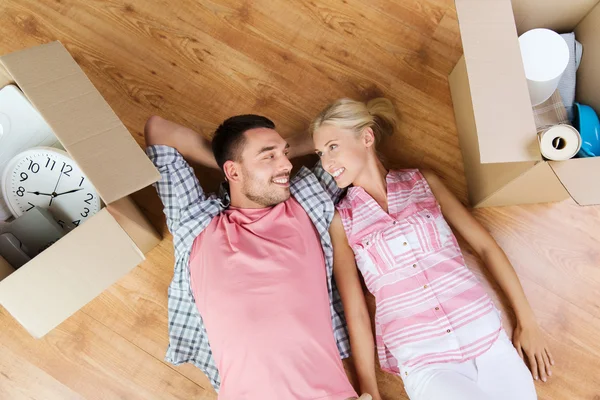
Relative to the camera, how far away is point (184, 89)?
1529 mm

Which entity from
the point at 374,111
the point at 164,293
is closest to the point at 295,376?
the point at 164,293

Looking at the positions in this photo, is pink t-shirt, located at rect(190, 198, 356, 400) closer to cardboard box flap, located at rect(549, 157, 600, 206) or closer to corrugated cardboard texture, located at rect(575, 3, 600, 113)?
cardboard box flap, located at rect(549, 157, 600, 206)

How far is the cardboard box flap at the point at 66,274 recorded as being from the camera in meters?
0.96

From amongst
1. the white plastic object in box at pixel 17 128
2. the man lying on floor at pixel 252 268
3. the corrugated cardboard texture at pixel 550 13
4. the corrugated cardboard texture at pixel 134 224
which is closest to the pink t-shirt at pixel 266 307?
the man lying on floor at pixel 252 268

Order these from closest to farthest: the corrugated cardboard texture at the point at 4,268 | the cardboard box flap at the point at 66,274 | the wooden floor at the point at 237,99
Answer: the cardboard box flap at the point at 66,274
the corrugated cardboard texture at the point at 4,268
the wooden floor at the point at 237,99

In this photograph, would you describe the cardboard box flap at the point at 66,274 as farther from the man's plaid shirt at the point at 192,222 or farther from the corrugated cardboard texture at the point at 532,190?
the corrugated cardboard texture at the point at 532,190

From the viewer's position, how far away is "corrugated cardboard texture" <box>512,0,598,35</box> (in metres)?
1.22

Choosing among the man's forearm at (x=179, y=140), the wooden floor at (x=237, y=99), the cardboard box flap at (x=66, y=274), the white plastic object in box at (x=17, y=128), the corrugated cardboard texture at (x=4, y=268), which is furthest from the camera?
the wooden floor at (x=237, y=99)

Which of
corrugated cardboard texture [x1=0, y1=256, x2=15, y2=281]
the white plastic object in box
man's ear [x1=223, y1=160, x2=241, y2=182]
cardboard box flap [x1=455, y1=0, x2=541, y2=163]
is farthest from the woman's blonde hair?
corrugated cardboard texture [x1=0, y1=256, x2=15, y2=281]

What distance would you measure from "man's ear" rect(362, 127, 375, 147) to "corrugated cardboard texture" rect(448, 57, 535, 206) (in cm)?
29

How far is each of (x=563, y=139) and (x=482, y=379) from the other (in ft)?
2.08

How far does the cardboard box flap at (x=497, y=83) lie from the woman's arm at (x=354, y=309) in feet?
1.59

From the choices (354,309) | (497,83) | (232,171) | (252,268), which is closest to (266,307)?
(252,268)

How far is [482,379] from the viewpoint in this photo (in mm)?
1167
